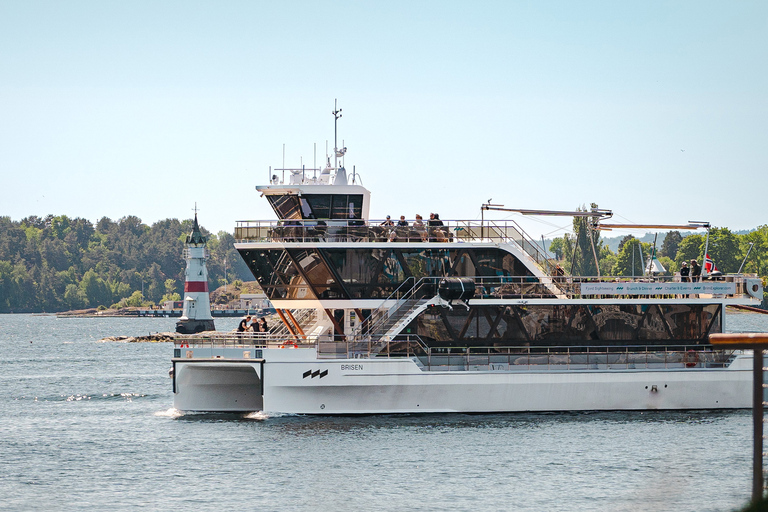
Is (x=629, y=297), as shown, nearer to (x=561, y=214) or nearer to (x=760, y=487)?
(x=561, y=214)

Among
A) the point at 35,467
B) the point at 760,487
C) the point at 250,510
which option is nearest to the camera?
the point at 760,487

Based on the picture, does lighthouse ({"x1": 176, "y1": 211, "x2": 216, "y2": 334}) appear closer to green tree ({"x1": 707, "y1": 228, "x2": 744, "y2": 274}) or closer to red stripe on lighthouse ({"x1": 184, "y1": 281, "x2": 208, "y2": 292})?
red stripe on lighthouse ({"x1": 184, "y1": 281, "x2": 208, "y2": 292})

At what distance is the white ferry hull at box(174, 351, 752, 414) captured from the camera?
92.2 feet

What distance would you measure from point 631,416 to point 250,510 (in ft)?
45.7

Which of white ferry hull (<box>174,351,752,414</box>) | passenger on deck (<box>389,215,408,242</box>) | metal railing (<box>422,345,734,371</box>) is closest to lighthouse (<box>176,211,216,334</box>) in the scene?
white ferry hull (<box>174,351,752,414</box>)

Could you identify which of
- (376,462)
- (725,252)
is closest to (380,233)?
(376,462)

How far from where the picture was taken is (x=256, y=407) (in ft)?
102

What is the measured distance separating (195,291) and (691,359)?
207 ft

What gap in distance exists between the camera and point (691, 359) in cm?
3012

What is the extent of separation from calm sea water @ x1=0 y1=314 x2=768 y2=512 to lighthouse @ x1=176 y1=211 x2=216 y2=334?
2033 inches

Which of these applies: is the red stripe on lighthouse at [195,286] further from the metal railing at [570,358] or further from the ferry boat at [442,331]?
the metal railing at [570,358]

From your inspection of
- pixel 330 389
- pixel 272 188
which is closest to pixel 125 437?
pixel 330 389

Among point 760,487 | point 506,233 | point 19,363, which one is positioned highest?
point 506,233

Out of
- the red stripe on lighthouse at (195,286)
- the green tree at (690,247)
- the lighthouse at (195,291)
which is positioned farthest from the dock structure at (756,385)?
the green tree at (690,247)
